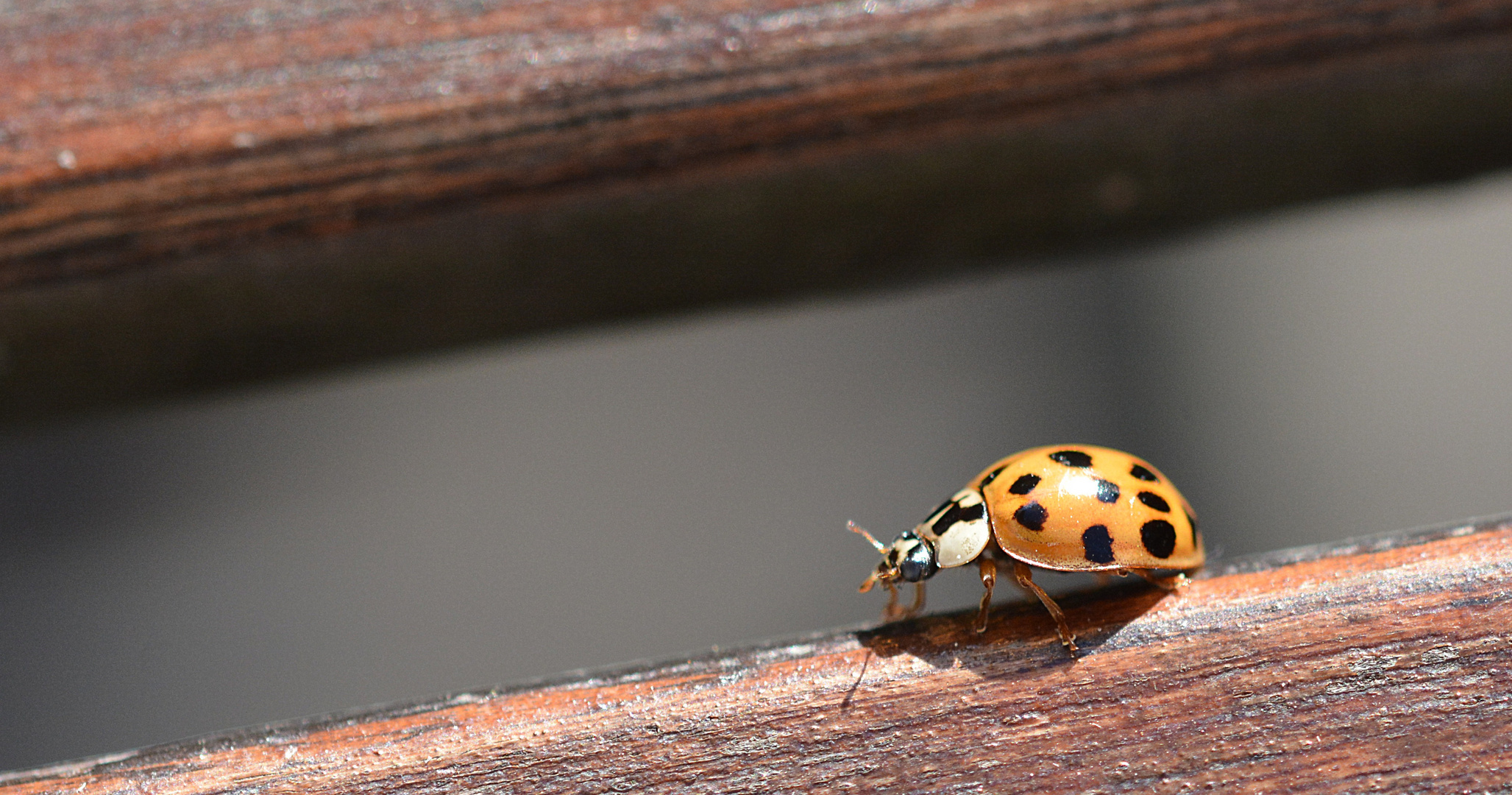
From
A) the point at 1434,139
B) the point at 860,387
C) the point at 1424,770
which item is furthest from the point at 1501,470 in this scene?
the point at 1424,770

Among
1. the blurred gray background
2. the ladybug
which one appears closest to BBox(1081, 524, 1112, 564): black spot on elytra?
the ladybug

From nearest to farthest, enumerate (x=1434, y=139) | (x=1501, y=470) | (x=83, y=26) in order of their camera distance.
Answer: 1. (x=83, y=26)
2. (x=1434, y=139)
3. (x=1501, y=470)

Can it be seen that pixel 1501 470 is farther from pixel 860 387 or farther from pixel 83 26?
pixel 83 26

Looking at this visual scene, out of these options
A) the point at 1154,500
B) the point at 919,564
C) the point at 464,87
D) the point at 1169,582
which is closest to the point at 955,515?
the point at 919,564

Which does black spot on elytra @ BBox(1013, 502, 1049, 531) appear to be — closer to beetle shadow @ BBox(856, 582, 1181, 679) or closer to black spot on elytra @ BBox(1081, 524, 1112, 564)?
black spot on elytra @ BBox(1081, 524, 1112, 564)

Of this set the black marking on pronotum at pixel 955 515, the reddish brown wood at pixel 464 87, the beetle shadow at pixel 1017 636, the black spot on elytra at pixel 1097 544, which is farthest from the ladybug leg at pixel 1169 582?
the reddish brown wood at pixel 464 87

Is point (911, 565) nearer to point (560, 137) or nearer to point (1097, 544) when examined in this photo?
point (1097, 544)
